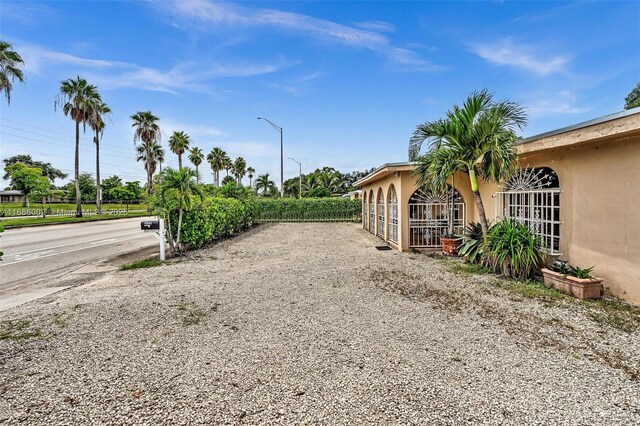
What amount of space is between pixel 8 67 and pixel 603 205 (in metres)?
31.6

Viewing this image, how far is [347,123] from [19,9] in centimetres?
1866

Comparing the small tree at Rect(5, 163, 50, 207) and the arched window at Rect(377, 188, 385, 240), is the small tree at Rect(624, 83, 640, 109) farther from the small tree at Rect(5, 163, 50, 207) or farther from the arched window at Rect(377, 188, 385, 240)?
the small tree at Rect(5, 163, 50, 207)

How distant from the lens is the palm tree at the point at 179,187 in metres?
9.59

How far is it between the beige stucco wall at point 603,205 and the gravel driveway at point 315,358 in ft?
3.89

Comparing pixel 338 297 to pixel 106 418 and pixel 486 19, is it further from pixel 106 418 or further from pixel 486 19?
pixel 486 19

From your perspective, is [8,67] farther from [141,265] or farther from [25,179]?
[141,265]

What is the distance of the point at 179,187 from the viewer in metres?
9.73

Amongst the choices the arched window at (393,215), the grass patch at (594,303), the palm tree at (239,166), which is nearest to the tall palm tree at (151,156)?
the palm tree at (239,166)

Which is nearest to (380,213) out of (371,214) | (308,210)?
(371,214)

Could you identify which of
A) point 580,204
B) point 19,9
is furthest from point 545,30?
point 19,9

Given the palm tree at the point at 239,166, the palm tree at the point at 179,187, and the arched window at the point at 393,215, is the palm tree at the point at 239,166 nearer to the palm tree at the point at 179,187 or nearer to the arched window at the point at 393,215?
the arched window at the point at 393,215

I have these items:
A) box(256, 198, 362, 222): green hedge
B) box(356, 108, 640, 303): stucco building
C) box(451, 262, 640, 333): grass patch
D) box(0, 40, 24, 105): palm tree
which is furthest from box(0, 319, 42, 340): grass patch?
box(0, 40, 24, 105): palm tree

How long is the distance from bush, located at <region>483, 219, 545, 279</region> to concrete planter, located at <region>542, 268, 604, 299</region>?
2.47 ft

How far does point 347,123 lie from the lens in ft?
78.1
